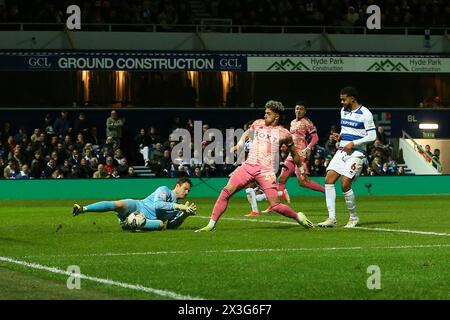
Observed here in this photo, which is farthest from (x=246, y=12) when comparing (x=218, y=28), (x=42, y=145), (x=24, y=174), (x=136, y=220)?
(x=136, y=220)

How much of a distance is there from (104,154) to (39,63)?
594cm

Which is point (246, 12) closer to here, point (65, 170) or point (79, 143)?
point (79, 143)

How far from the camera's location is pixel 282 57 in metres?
45.6

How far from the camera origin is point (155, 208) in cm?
1883

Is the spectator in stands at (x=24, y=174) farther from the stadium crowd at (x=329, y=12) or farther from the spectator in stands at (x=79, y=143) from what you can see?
the stadium crowd at (x=329, y=12)

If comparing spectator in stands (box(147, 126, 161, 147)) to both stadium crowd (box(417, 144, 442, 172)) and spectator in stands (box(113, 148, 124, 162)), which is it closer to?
spectator in stands (box(113, 148, 124, 162))

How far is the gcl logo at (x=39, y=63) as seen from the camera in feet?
142

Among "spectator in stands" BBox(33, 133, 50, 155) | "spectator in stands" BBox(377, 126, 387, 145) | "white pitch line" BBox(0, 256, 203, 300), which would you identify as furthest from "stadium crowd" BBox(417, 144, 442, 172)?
"white pitch line" BBox(0, 256, 203, 300)

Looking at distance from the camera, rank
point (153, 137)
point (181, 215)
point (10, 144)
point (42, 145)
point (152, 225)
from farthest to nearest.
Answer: point (153, 137), point (10, 144), point (42, 145), point (181, 215), point (152, 225)

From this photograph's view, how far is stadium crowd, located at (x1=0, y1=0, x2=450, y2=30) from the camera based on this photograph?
4375 cm

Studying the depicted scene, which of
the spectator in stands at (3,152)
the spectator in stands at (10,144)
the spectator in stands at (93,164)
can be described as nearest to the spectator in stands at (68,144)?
the spectator in stands at (93,164)

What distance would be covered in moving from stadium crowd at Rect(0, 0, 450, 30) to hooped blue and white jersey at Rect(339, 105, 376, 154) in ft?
82.6
